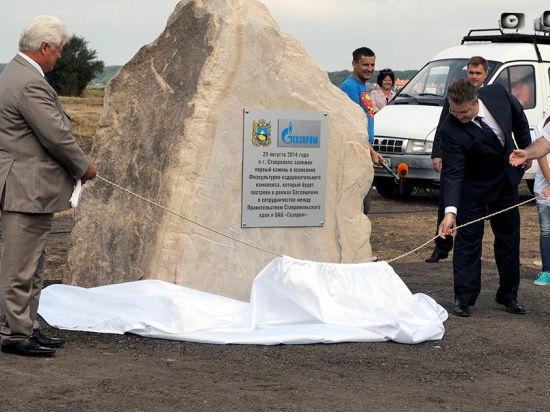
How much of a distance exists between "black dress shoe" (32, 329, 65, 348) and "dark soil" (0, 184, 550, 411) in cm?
7

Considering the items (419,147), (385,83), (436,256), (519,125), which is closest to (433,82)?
(385,83)

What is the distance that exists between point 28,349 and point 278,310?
6.04ft

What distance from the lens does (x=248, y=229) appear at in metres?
8.18

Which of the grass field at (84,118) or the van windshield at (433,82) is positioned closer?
the van windshield at (433,82)

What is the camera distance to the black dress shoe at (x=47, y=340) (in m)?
6.68

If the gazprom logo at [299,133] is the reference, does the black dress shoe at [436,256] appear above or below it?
below

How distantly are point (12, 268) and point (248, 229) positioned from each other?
224cm

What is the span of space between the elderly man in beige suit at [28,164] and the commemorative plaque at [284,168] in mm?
1894

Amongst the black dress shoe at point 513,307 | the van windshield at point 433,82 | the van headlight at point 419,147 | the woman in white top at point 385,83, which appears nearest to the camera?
the black dress shoe at point 513,307

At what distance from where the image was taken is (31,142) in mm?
6348

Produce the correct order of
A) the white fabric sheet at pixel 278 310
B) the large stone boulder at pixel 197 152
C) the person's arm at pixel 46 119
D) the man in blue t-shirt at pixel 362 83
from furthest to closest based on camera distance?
the man in blue t-shirt at pixel 362 83 → the large stone boulder at pixel 197 152 → the white fabric sheet at pixel 278 310 → the person's arm at pixel 46 119

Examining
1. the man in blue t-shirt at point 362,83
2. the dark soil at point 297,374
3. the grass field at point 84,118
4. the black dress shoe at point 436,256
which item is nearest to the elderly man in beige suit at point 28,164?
the dark soil at point 297,374

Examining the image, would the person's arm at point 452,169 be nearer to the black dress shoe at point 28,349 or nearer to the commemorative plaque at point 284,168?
the commemorative plaque at point 284,168

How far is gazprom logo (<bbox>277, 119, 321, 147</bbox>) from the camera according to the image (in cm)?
823
